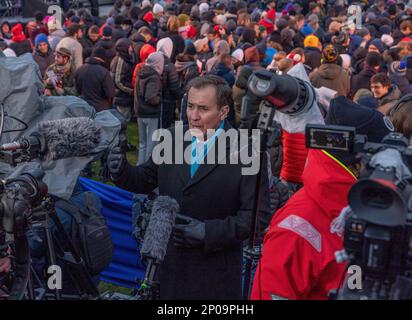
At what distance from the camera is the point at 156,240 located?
3143 mm

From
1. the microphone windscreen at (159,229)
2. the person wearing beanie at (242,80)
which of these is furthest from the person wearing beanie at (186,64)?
the microphone windscreen at (159,229)

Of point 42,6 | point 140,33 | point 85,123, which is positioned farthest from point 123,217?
point 42,6

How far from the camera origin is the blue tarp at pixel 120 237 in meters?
5.77

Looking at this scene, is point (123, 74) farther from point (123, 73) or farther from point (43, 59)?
point (43, 59)

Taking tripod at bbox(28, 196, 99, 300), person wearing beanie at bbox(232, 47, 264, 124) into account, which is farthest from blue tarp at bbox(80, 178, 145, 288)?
person wearing beanie at bbox(232, 47, 264, 124)

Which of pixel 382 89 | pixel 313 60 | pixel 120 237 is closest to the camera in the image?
pixel 120 237

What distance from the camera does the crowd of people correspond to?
2.83 metres

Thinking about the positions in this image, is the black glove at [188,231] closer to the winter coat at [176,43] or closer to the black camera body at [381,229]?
the black camera body at [381,229]

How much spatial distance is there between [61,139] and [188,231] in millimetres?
851

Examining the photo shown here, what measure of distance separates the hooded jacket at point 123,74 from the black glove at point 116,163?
6.57 m

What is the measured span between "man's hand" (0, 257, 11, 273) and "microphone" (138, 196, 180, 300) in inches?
27.0

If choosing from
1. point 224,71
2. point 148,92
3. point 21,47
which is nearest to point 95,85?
point 148,92

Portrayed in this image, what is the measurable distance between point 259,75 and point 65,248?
87.7 inches

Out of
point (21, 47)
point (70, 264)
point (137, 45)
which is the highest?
point (137, 45)
